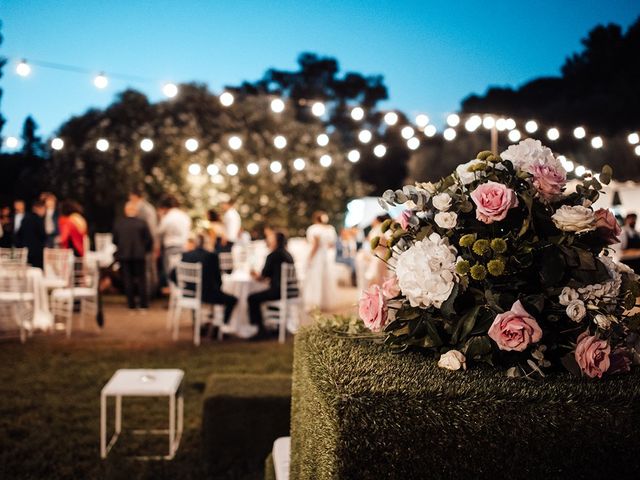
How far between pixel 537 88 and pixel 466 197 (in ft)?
96.2

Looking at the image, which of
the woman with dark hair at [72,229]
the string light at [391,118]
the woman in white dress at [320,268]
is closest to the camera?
the woman with dark hair at [72,229]

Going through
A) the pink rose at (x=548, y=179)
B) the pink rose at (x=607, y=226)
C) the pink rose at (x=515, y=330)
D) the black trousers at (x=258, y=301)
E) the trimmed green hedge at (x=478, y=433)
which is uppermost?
the pink rose at (x=548, y=179)

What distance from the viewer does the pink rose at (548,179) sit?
1.86 m

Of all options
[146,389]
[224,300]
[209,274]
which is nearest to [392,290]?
[146,389]

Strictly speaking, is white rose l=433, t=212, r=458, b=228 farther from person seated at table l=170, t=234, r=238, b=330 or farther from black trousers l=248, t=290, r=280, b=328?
black trousers l=248, t=290, r=280, b=328

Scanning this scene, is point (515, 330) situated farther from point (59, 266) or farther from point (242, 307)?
point (59, 266)

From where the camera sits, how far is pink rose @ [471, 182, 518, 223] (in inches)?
69.4

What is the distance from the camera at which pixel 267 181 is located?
17.4 m

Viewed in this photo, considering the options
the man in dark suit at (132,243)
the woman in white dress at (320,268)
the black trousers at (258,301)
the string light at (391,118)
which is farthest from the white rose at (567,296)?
the string light at (391,118)

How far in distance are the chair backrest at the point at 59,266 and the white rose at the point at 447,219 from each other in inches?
295

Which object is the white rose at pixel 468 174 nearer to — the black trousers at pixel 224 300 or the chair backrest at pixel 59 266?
the black trousers at pixel 224 300

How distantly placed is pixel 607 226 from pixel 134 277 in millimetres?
9053

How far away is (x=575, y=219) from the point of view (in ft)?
5.81

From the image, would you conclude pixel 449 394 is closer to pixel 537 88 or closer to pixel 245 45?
pixel 245 45
